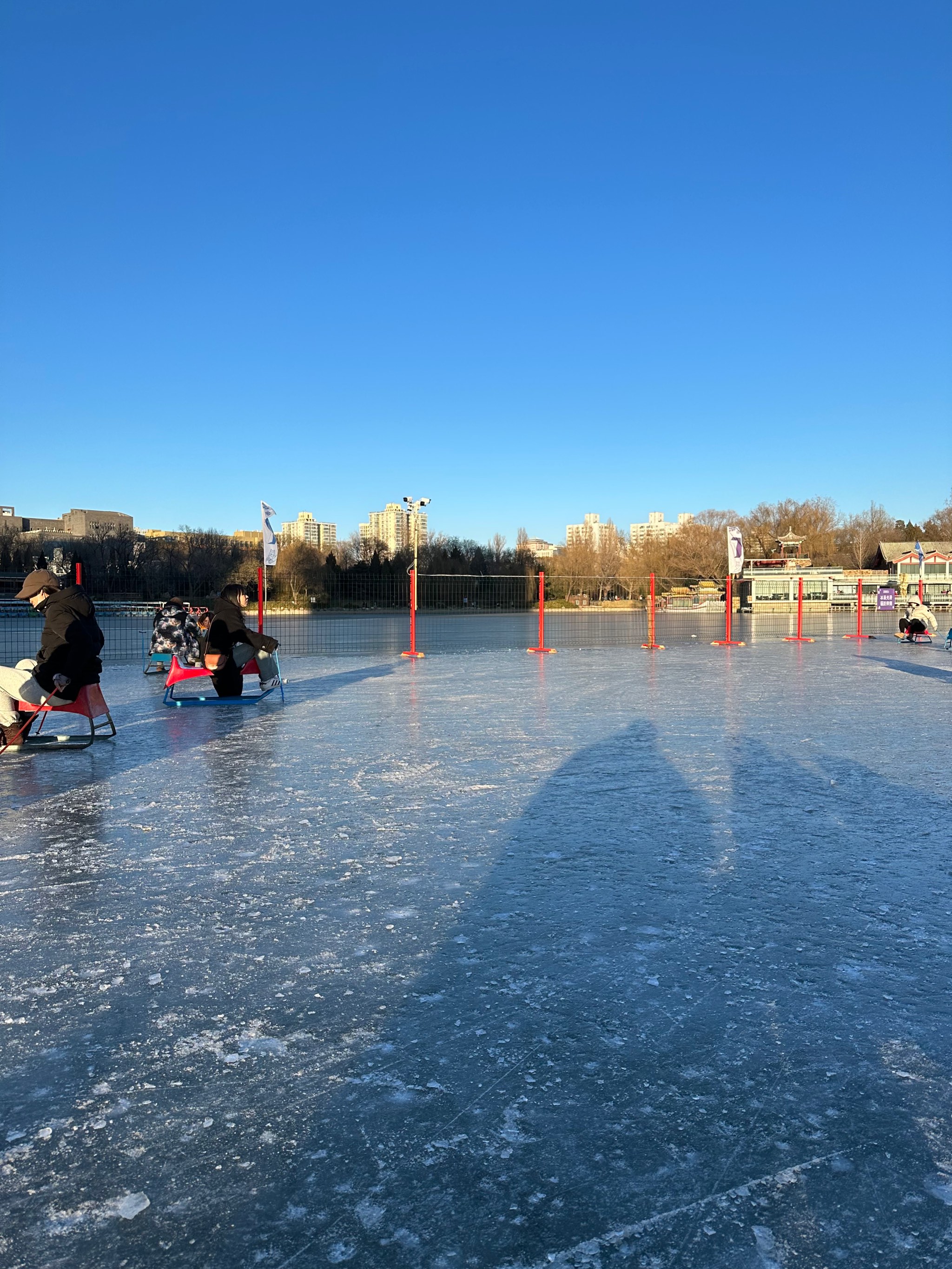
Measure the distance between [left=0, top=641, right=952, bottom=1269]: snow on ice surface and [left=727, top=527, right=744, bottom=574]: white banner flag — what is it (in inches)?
644

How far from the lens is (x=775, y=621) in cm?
4506

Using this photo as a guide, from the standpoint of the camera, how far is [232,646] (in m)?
11.7

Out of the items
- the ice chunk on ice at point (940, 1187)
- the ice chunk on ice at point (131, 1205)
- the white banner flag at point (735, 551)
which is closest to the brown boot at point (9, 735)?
the ice chunk on ice at point (131, 1205)

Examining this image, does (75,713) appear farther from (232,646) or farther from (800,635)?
(800,635)

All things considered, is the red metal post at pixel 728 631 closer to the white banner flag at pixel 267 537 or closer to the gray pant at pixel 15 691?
the white banner flag at pixel 267 537

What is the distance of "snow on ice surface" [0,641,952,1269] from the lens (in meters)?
2.14

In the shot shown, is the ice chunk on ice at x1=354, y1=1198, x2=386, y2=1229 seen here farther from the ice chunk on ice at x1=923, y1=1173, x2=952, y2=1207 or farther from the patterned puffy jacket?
the patterned puffy jacket

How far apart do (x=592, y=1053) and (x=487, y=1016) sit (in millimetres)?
406

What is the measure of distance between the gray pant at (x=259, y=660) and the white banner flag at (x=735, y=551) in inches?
534

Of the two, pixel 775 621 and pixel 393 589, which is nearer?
pixel 393 589

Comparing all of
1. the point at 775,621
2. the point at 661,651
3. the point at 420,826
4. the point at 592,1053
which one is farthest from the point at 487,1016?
the point at 775,621

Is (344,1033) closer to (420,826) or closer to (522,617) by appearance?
(420,826)

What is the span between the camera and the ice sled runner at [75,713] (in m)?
8.31

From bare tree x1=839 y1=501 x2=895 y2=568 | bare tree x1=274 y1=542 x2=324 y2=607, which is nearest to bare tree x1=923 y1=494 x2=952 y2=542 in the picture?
bare tree x1=839 y1=501 x2=895 y2=568
